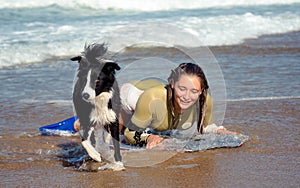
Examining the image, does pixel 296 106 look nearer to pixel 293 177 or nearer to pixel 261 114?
pixel 261 114

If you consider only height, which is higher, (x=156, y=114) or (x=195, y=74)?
(x=195, y=74)

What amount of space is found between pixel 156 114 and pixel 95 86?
108 centimetres

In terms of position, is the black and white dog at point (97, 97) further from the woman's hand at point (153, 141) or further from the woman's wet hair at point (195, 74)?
the woman's wet hair at point (195, 74)

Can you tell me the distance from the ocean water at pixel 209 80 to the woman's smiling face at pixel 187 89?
18.8 inches

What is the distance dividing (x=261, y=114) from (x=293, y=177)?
216 centimetres

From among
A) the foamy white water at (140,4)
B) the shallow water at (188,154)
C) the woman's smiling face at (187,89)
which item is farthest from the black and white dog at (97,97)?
the foamy white water at (140,4)

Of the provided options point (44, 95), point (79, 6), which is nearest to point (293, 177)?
point (44, 95)

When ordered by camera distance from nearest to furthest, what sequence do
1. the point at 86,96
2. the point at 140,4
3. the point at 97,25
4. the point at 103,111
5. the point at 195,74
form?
1. the point at 86,96
2. the point at 103,111
3. the point at 195,74
4. the point at 97,25
5. the point at 140,4

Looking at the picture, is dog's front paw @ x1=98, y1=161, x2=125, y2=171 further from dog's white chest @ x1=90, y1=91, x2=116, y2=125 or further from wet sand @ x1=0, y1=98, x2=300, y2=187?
dog's white chest @ x1=90, y1=91, x2=116, y2=125

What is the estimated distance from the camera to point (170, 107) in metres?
5.18

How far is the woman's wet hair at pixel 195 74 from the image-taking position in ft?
16.3

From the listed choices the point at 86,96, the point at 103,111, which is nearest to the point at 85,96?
the point at 86,96

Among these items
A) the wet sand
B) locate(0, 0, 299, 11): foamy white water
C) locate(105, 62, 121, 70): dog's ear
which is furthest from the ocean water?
locate(0, 0, 299, 11): foamy white water

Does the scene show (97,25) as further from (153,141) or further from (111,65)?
(111,65)
